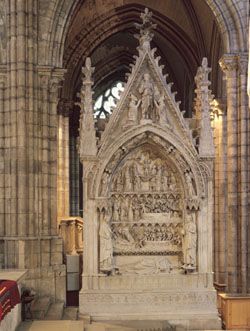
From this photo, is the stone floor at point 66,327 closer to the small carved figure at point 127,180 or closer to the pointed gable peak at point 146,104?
the small carved figure at point 127,180

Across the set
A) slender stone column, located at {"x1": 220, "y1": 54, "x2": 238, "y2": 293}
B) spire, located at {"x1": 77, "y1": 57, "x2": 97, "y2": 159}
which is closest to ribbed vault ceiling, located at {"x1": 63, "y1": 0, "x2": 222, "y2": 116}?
slender stone column, located at {"x1": 220, "y1": 54, "x2": 238, "y2": 293}

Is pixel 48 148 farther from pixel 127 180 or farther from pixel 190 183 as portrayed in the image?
pixel 190 183

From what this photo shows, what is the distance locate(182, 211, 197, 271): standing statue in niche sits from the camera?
10.3 metres

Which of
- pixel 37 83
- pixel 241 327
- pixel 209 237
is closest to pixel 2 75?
pixel 37 83

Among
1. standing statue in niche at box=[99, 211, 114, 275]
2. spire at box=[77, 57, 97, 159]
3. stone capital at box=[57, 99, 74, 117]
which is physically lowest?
standing statue in niche at box=[99, 211, 114, 275]

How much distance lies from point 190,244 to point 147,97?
2639 millimetres

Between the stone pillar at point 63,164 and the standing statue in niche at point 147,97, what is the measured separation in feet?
21.9

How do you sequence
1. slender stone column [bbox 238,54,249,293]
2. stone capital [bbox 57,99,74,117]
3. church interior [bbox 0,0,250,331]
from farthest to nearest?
stone capital [bbox 57,99,74,117] → slender stone column [bbox 238,54,249,293] → church interior [bbox 0,0,250,331]

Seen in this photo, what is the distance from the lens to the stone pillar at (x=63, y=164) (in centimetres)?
1670

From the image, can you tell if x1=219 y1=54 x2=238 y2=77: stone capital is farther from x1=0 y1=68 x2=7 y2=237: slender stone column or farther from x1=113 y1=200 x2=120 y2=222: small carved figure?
x1=0 y1=68 x2=7 y2=237: slender stone column

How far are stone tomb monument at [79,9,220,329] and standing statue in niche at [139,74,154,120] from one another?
0.7 inches

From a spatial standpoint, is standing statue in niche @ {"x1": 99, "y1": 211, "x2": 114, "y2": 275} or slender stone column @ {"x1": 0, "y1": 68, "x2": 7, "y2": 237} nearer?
standing statue in niche @ {"x1": 99, "y1": 211, "x2": 114, "y2": 275}

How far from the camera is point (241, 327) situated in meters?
10.4

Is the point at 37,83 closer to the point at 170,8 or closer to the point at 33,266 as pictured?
the point at 33,266
